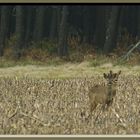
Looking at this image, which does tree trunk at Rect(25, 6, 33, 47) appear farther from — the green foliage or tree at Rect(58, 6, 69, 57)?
tree at Rect(58, 6, 69, 57)

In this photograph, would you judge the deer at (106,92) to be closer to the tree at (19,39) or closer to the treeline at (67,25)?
the treeline at (67,25)

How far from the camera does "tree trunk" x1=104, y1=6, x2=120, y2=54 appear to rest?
26531 millimetres

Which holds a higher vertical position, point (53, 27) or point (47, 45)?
point (53, 27)

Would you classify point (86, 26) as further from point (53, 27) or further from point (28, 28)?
point (28, 28)

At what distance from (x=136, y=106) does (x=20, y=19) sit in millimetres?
2627

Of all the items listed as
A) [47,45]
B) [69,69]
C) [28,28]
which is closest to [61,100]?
[69,69]

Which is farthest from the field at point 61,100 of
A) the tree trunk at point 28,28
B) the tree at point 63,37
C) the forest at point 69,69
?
the tree trunk at point 28,28

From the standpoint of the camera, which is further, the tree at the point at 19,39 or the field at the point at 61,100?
the tree at the point at 19,39

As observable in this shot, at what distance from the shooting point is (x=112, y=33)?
2664cm

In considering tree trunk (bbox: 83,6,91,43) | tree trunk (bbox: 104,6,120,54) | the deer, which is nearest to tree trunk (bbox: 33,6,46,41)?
tree trunk (bbox: 83,6,91,43)

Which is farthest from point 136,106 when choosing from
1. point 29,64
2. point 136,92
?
point 29,64

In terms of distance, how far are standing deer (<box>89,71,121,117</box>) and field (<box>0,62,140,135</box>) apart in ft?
0.25

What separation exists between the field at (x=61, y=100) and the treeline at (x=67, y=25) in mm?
402

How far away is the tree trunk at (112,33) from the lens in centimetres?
2653
